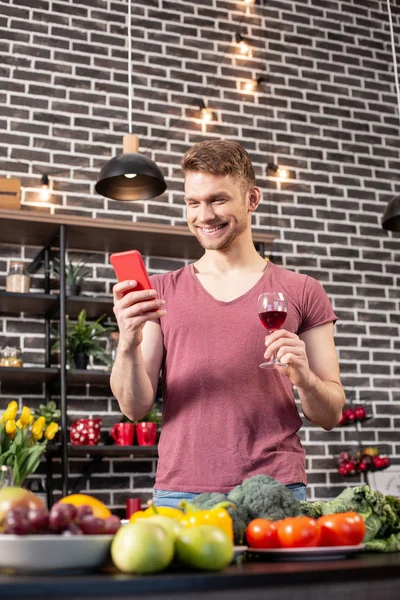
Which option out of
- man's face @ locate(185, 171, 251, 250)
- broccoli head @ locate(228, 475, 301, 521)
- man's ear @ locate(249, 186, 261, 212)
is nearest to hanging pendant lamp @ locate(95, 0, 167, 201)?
man's ear @ locate(249, 186, 261, 212)

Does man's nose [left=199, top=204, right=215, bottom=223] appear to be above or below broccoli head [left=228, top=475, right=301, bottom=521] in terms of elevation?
above

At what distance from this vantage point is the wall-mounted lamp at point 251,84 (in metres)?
5.07

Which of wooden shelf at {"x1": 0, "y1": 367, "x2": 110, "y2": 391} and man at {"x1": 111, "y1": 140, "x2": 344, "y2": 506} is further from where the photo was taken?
wooden shelf at {"x1": 0, "y1": 367, "x2": 110, "y2": 391}

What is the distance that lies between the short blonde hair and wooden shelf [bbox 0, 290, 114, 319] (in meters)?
2.07

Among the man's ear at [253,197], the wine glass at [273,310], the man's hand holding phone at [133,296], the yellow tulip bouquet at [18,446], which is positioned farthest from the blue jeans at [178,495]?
the yellow tulip bouquet at [18,446]

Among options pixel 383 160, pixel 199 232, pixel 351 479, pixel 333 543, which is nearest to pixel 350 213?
pixel 383 160

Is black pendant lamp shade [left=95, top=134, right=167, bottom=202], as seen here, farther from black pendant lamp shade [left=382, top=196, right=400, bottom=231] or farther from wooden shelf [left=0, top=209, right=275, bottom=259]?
black pendant lamp shade [left=382, top=196, right=400, bottom=231]

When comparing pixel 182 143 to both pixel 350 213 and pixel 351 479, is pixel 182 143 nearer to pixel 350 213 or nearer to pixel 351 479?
pixel 350 213

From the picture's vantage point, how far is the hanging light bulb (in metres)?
4.39

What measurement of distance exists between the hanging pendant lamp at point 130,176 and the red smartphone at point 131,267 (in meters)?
Answer: 1.86

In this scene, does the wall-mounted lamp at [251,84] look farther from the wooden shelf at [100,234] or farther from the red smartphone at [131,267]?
the red smartphone at [131,267]

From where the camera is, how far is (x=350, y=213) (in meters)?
5.13

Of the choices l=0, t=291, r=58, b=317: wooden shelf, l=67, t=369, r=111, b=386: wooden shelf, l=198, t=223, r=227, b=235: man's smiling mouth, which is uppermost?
l=0, t=291, r=58, b=317: wooden shelf

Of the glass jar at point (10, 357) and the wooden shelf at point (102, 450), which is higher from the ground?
the glass jar at point (10, 357)
